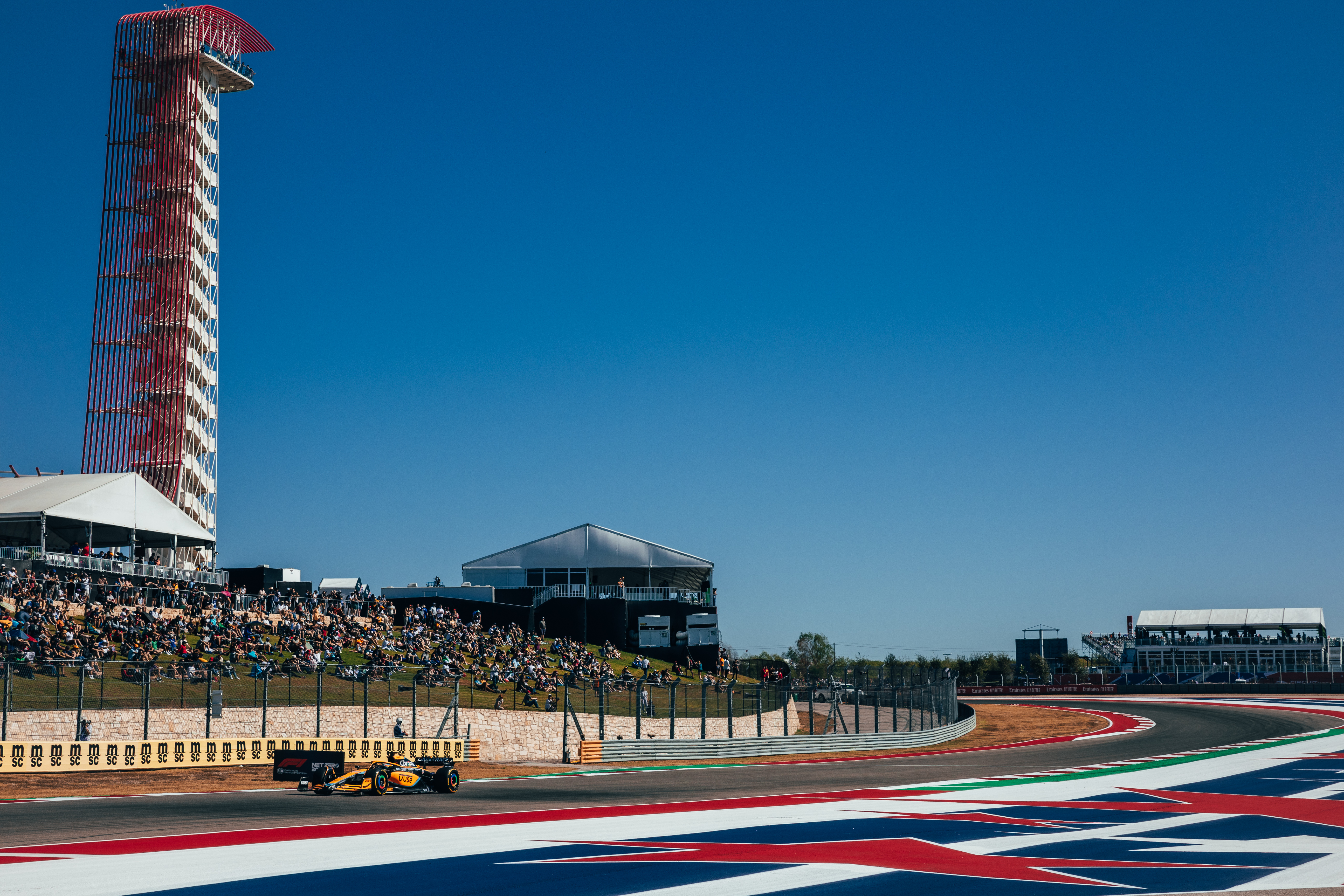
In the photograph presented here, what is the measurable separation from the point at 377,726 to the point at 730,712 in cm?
1294

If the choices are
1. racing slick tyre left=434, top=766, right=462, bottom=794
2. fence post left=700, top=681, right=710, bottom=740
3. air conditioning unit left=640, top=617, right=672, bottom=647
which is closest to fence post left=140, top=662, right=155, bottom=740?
racing slick tyre left=434, top=766, right=462, bottom=794

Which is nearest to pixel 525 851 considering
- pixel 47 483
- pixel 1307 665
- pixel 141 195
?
pixel 47 483

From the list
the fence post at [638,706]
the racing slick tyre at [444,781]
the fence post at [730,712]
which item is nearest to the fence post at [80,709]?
the racing slick tyre at [444,781]

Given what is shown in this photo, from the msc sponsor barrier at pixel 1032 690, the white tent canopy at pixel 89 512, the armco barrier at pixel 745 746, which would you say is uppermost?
the white tent canopy at pixel 89 512

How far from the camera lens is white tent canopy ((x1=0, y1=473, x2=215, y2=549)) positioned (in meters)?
46.0

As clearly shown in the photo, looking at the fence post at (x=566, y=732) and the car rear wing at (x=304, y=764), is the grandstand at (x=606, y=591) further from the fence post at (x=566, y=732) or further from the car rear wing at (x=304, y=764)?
the car rear wing at (x=304, y=764)

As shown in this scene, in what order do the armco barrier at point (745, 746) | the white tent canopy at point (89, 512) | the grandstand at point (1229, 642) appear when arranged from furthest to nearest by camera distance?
the grandstand at point (1229, 642)
the white tent canopy at point (89, 512)
the armco barrier at point (745, 746)

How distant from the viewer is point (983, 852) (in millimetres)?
15641

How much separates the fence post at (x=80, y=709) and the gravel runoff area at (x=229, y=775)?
4.58 ft

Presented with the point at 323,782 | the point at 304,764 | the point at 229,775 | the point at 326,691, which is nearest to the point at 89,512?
the point at 326,691

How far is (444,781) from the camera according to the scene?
24766mm

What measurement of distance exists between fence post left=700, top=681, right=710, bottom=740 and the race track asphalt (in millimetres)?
4660

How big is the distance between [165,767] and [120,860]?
48.3 feet

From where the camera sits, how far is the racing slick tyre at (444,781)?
2473 centimetres
